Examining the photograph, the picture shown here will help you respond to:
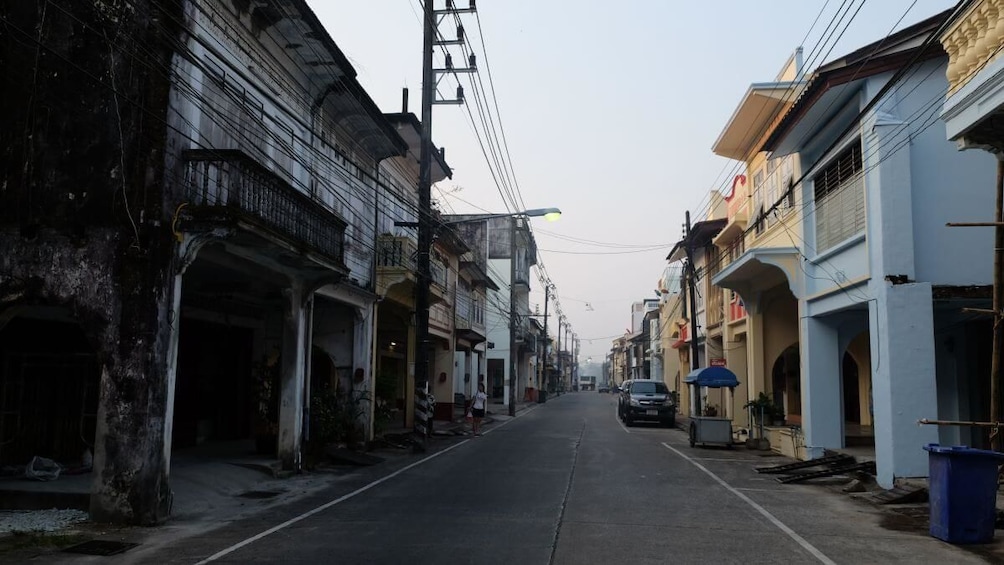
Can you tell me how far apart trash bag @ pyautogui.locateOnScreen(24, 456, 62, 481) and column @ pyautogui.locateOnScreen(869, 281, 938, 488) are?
44.5 ft

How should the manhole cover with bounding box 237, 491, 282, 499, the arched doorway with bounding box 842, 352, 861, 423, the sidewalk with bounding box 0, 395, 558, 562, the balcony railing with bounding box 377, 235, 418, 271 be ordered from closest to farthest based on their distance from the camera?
1. the sidewalk with bounding box 0, 395, 558, 562
2. the manhole cover with bounding box 237, 491, 282, 499
3. the balcony railing with bounding box 377, 235, 418, 271
4. the arched doorway with bounding box 842, 352, 861, 423

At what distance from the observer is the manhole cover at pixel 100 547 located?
8078mm

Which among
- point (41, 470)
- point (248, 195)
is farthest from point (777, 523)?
point (41, 470)

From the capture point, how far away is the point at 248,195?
11750mm

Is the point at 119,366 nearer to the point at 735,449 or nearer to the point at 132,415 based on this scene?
the point at 132,415

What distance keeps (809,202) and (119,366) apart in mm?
14730

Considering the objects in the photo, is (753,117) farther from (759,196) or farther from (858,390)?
(858,390)

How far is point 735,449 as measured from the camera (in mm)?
21297

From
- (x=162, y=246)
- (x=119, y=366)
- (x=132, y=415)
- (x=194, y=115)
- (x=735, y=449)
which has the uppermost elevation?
(x=194, y=115)

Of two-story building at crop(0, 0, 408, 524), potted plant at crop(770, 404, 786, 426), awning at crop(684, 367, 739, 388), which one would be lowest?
potted plant at crop(770, 404, 786, 426)

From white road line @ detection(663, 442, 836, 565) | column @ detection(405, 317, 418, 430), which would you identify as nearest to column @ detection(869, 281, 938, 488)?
white road line @ detection(663, 442, 836, 565)

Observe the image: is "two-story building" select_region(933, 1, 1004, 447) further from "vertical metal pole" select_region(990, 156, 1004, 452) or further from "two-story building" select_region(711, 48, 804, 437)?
"two-story building" select_region(711, 48, 804, 437)

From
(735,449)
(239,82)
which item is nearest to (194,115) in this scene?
(239,82)

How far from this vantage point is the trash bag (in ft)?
36.5
